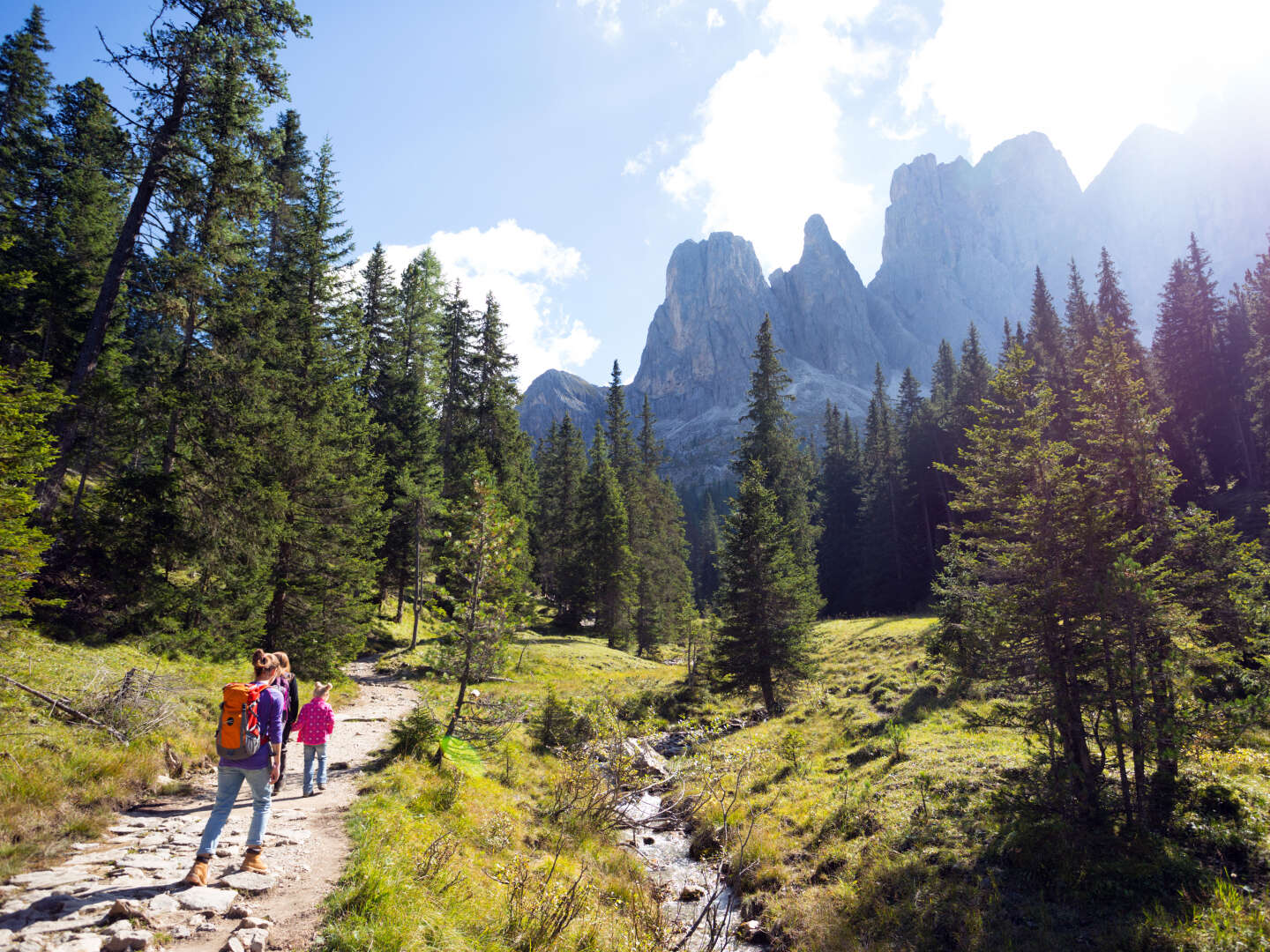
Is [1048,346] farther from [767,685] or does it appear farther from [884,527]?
[767,685]

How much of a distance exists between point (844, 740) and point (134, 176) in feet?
83.1

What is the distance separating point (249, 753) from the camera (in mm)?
6188

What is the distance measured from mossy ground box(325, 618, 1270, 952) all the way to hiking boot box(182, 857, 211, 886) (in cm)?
139

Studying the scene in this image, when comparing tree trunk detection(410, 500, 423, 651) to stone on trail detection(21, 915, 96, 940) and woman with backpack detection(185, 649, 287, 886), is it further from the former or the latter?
stone on trail detection(21, 915, 96, 940)

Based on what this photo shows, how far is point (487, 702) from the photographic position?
1179 cm

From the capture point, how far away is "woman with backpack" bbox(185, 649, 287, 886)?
5926mm

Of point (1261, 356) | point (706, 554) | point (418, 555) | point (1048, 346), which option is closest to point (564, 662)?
point (418, 555)

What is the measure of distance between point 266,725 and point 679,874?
369 inches

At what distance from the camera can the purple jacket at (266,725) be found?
624 cm

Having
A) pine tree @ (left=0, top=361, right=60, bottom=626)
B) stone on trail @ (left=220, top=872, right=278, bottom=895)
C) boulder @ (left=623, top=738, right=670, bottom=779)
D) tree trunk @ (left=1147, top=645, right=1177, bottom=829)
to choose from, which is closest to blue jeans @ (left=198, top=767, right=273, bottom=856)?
stone on trail @ (left=220, top=872, right=278, bottom=895)

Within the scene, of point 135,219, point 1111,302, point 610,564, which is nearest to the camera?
point 135,219

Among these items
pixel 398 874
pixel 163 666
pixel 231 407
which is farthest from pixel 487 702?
pixel 231 407

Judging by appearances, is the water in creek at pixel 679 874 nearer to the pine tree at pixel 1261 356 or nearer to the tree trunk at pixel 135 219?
the tree trunk at pixel 135 219

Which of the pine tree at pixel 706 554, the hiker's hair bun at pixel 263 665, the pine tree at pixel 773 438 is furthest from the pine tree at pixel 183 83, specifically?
the pine tree at pixel 706 554
